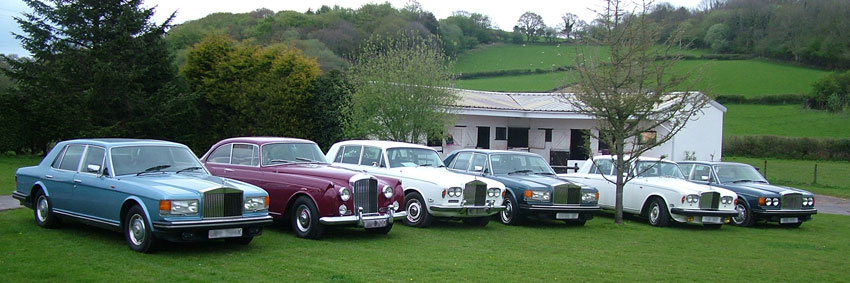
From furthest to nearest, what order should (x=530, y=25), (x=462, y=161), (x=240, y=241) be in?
(x=530, y=25)
(x=462, y=161)
(x=240, y=241)

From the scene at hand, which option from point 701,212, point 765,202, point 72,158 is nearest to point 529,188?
point 701,212

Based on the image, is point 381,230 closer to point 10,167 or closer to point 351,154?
point 351,154

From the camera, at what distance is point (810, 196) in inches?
597

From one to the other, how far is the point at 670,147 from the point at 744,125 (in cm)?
2269

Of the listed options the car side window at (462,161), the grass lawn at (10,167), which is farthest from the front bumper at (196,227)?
the grass lawn at (10,167)

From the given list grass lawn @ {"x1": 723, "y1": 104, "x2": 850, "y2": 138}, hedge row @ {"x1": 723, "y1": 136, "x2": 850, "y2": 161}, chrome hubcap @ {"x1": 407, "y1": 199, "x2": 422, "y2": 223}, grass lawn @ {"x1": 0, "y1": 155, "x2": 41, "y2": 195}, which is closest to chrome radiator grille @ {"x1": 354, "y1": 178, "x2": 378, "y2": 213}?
chrome hubcap @ {"x1": 407, "y1": 199, "x2": 422, "y2": 223}

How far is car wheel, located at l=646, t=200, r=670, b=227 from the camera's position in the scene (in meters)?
14.1

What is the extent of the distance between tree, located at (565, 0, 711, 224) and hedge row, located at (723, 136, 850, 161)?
28.8 metres

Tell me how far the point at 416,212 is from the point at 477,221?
4.78 ft

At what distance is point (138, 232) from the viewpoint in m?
8.26

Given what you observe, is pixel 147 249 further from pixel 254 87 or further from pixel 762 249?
pixel 254 87

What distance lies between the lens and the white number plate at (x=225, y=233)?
324 inches

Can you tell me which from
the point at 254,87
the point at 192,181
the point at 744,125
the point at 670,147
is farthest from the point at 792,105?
A: the point at 192,181

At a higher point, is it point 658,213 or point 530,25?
point 530,25
